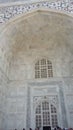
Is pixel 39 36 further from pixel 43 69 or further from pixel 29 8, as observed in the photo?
pixel 43 69

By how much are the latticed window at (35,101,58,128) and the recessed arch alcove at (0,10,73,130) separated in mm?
322

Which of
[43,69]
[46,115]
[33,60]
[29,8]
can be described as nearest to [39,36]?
[33,60]

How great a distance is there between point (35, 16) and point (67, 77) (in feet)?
14.7

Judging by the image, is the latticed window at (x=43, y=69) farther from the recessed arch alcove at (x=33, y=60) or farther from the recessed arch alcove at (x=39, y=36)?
the recessed arch alcove at (x=39, y=36)

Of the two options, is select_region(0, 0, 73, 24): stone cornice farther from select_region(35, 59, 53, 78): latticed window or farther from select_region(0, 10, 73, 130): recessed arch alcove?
select_region(35, 59, 53, 78): latticed window

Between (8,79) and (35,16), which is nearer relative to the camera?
(35,16)

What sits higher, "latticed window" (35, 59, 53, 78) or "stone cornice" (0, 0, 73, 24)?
"stone cornice" (0, 0, 73, 24)

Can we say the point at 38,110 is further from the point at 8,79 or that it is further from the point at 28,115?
the point at 8,79

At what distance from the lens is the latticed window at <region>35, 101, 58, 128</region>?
31.0 ft

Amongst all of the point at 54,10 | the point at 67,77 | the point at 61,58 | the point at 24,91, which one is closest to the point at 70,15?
the point at 54,10

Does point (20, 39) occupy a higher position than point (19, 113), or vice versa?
point (20, 39)

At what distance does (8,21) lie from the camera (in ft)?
32.0

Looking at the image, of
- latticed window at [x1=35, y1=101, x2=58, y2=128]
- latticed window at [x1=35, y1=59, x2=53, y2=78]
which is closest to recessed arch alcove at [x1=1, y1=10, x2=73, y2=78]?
Result: latticed window at [x1=35, y1=59, x2=53, y2=78]

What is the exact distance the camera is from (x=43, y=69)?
36.8 feet
